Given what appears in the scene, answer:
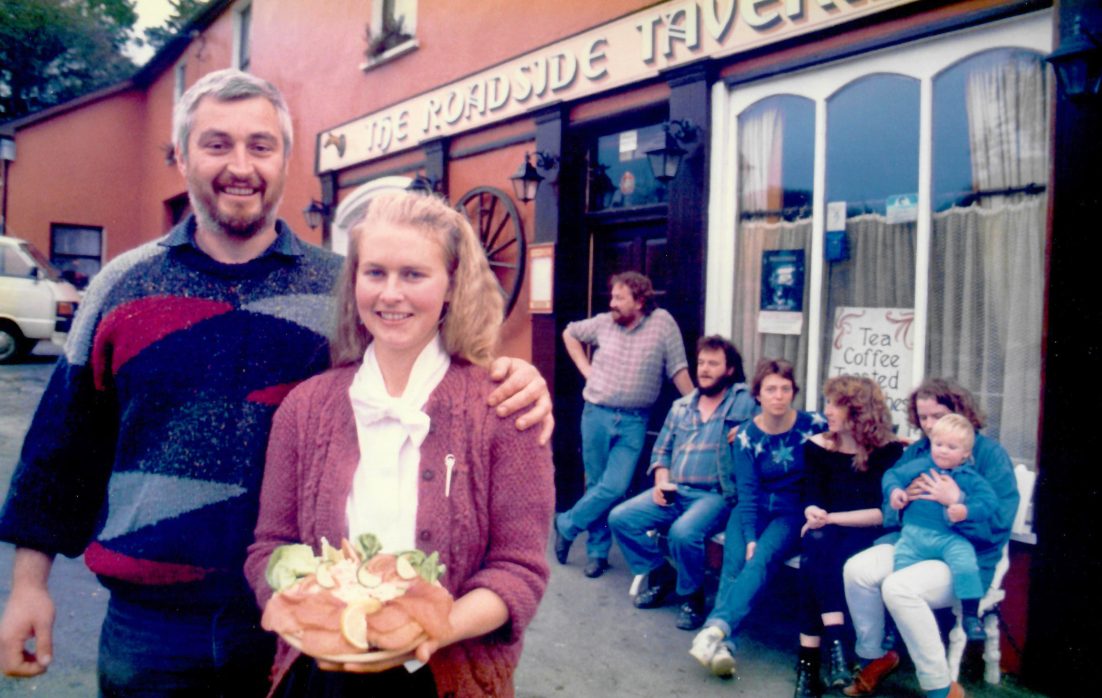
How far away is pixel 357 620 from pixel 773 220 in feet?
13.8

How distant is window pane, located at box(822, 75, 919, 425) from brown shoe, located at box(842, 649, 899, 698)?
1277mm

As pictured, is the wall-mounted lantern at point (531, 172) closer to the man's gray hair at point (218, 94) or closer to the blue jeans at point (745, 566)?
the blue jeans at point (745, 566)

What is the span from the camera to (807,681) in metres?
3.64

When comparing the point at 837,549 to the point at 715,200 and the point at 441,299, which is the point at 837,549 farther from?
the point at 441,299

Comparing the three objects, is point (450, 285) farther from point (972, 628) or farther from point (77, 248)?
point (77, 248)

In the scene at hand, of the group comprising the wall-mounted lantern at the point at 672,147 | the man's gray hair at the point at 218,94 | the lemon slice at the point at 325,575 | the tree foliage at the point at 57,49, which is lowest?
the lemon slice at the point at 325,575

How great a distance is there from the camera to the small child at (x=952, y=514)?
135 inches

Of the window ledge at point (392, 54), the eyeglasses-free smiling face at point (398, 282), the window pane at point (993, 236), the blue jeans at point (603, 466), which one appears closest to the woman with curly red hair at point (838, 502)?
the window pane at point (993, 236)

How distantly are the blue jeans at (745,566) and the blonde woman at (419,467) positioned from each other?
2.66m

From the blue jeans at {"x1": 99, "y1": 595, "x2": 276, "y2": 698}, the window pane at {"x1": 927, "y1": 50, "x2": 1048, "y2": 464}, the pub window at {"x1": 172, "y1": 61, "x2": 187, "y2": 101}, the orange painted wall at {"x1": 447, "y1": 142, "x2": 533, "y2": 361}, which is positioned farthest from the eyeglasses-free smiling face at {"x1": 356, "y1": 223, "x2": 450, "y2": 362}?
the pub window at {"x1": 172, "y1": 61, "x2": 187, "y2": 101}

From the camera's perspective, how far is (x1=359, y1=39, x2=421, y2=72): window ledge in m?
7.87

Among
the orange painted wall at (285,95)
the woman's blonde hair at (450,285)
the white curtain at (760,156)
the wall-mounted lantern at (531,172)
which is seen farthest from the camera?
the orange painted wall at (285,95)

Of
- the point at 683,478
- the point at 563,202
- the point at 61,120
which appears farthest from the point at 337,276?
Result: the point at 61,120

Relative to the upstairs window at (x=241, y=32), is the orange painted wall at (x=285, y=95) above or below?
below
